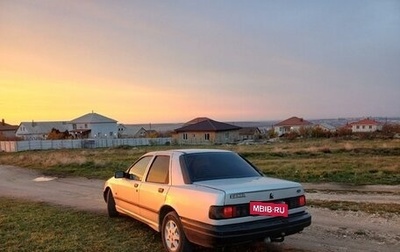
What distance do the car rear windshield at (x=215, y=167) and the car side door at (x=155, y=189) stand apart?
433mm

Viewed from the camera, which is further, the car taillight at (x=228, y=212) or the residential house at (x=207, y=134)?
the residential house at (x=207, y=134)

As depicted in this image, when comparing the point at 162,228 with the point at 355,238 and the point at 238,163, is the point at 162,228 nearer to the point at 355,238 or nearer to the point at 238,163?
the point at 238,163

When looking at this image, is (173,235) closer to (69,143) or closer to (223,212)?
(223,212)

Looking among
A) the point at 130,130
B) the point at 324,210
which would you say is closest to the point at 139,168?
the point at 324,210

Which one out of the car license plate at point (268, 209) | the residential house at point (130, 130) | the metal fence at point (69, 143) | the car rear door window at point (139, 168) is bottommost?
the car license plate at point (268, 209)

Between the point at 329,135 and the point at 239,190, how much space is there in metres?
65.6

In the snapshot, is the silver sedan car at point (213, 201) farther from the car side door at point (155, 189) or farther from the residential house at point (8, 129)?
the residential house at point (8, 129)

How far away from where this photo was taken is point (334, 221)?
7.95 metres

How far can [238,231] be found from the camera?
5.03 m

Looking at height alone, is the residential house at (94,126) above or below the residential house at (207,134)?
above

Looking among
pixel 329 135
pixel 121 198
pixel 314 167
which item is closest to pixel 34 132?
pixel 329 135

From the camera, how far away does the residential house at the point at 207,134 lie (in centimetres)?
7150

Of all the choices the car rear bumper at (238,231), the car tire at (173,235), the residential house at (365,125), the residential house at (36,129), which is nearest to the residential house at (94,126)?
the residential house at (36,129)

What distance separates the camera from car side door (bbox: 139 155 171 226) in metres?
6.19
